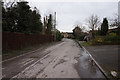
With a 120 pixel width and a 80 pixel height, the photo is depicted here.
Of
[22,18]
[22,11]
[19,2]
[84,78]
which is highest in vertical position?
[19,2]

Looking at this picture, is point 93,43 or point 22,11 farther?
point 93,43

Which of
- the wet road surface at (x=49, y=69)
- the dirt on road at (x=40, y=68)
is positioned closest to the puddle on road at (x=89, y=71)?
the wet road surface at (x=49, y=69)

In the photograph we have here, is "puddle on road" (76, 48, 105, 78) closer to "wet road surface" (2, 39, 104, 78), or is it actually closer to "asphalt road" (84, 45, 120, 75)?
"wet road surface" (2, 39, 104, 78)

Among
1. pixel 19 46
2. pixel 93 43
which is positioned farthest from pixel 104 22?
pixel 19 46

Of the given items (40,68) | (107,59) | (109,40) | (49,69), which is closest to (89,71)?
(49,69)

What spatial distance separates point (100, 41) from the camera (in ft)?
80.4

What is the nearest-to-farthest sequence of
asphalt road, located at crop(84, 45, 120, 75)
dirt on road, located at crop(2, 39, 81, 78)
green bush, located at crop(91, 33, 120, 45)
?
1. dirt on road, located at crop(2, 39, 81, 78)
2. asphalt road, located at crop(84, 45, 120, 75)
3. green bush, located at crop(91, 33, 120, 45)

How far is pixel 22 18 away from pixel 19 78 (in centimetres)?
1544

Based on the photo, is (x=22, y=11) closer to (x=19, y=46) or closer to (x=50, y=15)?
(x=19, y=46)

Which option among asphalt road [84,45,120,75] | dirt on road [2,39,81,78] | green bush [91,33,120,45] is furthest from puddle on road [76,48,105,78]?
green bush [91,33,120,45]

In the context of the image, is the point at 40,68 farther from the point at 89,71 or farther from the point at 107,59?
the point at 107,59

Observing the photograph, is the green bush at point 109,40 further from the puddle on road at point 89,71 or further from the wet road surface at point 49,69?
the puddle on road at point 89,71

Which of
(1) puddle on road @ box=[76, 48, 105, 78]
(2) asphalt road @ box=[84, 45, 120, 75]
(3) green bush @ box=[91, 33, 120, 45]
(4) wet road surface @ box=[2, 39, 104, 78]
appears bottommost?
(1) puddle on road @ box=[76, 48, 105, 78]

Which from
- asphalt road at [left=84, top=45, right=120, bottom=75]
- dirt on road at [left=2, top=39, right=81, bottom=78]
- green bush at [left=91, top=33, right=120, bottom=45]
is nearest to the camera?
dirt on road at [left=2, top=39, right=81, bottom=78]
